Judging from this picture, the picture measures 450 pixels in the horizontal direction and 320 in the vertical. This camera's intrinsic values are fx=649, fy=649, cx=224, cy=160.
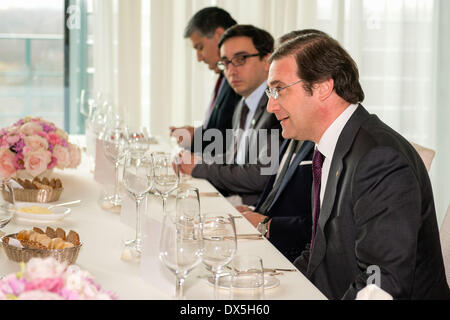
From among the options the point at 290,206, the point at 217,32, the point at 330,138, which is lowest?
the point at 290,206

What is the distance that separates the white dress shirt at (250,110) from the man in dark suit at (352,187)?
1298 mm

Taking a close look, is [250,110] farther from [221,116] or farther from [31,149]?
[31,149]

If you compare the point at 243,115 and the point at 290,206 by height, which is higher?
the point at 243,115

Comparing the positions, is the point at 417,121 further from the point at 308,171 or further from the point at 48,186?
the point at 48,186

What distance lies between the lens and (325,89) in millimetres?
1885

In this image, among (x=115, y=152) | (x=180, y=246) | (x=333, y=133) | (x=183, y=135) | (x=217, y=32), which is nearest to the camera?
(x=180, y=246)

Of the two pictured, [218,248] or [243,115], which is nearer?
[218,248]

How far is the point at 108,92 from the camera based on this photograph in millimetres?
5348

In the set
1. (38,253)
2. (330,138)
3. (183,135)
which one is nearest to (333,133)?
(330,138)

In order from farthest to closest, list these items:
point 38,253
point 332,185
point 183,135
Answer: point 183,135, point 332,185, point 38,253

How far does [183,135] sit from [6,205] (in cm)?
248

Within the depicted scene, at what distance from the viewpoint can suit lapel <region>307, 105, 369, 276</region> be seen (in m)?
1.71

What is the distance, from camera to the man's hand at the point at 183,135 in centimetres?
400

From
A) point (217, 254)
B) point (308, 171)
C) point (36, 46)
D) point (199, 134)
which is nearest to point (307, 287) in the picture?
point (217, 254)
